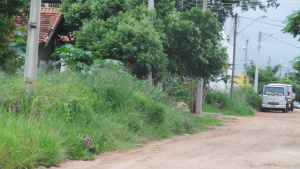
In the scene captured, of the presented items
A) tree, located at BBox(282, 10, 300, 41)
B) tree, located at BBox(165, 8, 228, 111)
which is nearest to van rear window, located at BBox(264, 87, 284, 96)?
tree, located at BBox(165, 8, 228, 111)

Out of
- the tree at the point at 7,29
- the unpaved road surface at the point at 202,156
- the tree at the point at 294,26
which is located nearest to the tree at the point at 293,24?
the tree at the point at 294,26

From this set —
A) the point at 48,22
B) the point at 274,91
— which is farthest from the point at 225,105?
the point at 48,22

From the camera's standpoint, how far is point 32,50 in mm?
10188

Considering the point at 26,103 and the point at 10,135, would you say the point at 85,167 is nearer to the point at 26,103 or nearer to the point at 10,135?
the point at 10,135

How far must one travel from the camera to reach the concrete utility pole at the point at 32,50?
1010 centimetres

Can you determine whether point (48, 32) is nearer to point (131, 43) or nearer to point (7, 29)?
point (131, 43)

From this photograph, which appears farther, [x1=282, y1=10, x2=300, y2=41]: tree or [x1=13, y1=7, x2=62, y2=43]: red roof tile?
[x1=13, y1=7, x2=62, y2=43]: red roof tile

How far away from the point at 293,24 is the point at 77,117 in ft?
25.3

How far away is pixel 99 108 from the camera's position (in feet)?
40.2

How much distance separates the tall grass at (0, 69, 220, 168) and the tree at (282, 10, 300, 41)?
16.3 ft

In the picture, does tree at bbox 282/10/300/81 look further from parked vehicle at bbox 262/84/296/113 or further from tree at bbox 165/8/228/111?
parked vehicle at bbox 262/84/296/113

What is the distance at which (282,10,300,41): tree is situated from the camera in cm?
1346

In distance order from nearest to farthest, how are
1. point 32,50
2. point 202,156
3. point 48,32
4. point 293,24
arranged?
point 202,156 < point 32,50 < point 293,24 < point 48,32

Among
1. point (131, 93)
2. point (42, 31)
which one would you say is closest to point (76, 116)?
point (131, 93)
